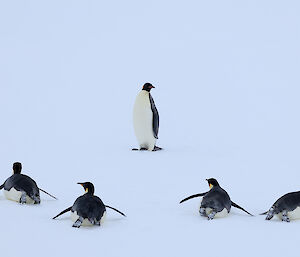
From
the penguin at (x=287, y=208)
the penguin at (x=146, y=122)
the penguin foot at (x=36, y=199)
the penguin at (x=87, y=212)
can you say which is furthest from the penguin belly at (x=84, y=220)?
the penguin at (x=146, y=122)

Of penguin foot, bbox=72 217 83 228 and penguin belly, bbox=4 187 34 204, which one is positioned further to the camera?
penguin belly, bbox=4 187 34 204

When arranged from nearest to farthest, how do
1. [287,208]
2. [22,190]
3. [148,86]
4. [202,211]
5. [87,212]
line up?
[87,212], [287,208], [202,211], [22,190], [148,86]

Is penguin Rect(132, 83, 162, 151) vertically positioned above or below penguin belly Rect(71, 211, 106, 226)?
above

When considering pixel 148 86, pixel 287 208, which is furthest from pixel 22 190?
pixel 148 86

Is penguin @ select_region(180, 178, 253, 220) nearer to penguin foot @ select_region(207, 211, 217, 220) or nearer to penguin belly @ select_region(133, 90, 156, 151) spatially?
penguin foot @ select_region(207, 211, 217, 220)

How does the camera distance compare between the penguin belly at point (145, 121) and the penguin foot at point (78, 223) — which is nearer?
the penguin foot at point (78, 223)

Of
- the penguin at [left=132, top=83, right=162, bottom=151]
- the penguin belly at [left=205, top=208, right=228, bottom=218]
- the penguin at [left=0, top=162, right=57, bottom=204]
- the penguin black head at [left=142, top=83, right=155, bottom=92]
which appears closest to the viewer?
the penguin belly at [left=205, top=208, right=228, bottom=218]

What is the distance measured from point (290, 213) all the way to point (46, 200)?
Answer: 2464 mm

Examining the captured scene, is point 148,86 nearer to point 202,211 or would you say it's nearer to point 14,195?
point 14,195

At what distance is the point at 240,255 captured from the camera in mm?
4535

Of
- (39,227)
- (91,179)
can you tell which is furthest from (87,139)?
(39,227)

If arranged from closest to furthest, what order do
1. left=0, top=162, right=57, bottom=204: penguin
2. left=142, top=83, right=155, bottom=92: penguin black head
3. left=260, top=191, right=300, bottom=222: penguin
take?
left=260, top=191, right=300, bottom=222: penguin, left=0, top=162, right=57, bottom=204: penguin, left=142, top=83, right=155, bottom=92: penguin black head

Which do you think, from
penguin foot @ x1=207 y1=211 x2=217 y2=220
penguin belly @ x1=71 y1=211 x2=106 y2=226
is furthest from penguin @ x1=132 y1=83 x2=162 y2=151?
penguin belly @ x1=71 y1=211 x2=106 y2=226

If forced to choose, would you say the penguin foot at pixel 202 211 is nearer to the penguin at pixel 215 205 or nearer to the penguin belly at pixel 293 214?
the penguin at pixel 215 205
